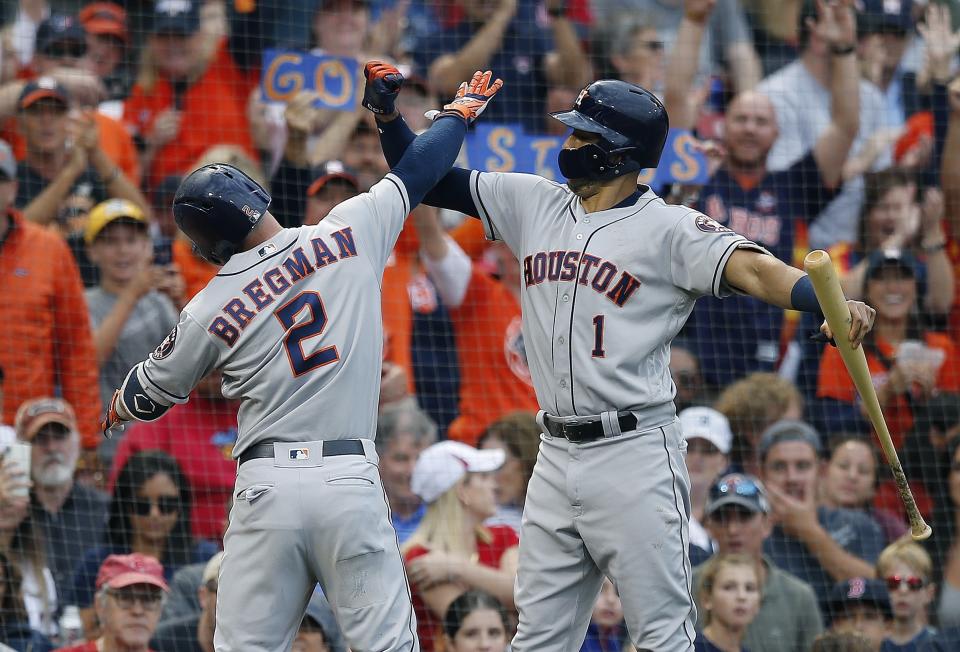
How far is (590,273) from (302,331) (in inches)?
33.2

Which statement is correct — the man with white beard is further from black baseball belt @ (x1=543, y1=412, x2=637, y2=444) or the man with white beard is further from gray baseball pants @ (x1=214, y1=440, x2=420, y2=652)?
black baseball belt @ (x1=543, y1=412, x2=637, y2=444)

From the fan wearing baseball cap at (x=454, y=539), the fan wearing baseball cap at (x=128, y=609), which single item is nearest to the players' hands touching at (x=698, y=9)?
the fan wearing baseball cap at (x=454, y=539)

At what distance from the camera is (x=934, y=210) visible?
8.77 m

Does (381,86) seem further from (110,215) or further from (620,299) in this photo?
(110,215)

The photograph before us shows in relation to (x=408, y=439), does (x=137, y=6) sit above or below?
above

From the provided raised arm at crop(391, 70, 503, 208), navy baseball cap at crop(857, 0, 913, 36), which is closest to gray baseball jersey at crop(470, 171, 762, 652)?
raised arm at crop(391, 70, 503, 208)

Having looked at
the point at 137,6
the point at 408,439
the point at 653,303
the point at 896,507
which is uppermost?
the point at 137,6

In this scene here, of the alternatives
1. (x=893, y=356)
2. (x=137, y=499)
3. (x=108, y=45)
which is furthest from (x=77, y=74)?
(x=893, y=356)

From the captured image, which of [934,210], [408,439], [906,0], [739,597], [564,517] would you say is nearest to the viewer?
[564,517]

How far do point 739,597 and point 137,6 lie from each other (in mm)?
5109

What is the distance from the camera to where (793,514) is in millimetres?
7277

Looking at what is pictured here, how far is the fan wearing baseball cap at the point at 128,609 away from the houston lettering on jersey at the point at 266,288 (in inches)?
69.9

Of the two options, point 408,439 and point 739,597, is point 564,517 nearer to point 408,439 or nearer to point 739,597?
Result: point 739,597

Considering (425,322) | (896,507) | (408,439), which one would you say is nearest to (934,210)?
(896,507)
